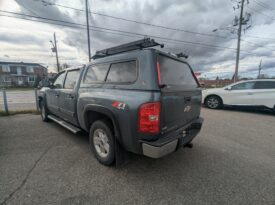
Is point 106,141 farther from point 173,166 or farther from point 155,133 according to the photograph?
point 173,166

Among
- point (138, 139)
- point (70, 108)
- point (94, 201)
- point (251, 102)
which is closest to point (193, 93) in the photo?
point (138, 139)

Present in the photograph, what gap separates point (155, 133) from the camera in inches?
81.7

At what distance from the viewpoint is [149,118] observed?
79.4 inches

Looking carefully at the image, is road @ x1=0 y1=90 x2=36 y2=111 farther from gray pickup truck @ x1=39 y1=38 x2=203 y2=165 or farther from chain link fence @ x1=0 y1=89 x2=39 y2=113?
gray pickup truck @ x1=39 y1=38 x2=203 y2=165

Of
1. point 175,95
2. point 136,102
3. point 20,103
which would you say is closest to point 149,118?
point 136,102

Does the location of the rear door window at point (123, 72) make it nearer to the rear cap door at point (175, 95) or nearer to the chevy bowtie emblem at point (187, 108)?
the rear cap door at point (175, 95)

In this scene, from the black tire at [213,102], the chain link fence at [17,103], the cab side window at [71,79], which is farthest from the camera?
the black tire at [213,102]

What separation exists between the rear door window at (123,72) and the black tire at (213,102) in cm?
721

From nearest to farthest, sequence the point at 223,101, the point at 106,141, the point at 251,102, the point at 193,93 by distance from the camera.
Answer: the point at 106,141
the point at 193,93
the point at 251,102
the point at 223,101

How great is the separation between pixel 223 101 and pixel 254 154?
17.4ft

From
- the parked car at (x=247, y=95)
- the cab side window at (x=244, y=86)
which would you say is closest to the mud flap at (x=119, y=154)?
the parked car at (x=247, y=95)

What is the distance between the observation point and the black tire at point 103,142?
8.46 feet

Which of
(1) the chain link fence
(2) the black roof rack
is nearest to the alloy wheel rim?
(2) the black roof rack

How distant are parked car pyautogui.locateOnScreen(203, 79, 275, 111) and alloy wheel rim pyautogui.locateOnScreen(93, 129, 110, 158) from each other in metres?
7.24
